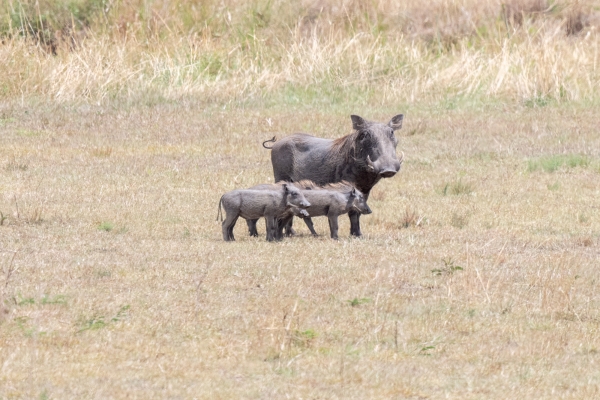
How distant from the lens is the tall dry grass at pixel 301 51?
861 inches

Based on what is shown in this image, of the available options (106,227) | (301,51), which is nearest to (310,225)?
(106,227)

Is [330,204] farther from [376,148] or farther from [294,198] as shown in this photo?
[376,148]

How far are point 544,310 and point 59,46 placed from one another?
16.5m

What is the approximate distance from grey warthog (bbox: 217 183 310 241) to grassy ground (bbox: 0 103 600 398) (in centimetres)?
31

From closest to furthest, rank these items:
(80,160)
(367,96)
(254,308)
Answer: (254,308), (80,160), (367,96)

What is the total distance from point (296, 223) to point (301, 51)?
34.7ft

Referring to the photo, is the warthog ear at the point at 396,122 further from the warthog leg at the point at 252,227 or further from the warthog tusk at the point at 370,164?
the warthog leg at the point at 252,227

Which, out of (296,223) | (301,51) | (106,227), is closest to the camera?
(106,227)

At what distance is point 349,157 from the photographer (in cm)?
1239

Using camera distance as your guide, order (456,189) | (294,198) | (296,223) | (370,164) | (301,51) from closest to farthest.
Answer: (294,198), (370,164), (296,223), (456,189), (301,51)

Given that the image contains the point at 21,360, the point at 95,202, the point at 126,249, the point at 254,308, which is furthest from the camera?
the point at 95,202

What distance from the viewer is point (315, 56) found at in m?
22.8

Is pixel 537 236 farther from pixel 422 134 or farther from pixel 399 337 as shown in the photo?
pixel 422 134

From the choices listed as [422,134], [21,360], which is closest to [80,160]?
[422,134]
